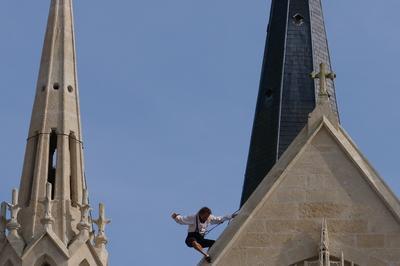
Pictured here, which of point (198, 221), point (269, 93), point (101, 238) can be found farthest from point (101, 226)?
point (269, 93)

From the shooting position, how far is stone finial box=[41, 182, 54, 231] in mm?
39438

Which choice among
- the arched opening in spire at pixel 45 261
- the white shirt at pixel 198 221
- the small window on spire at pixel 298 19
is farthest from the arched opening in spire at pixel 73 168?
the small window on spire at pixel 298 19

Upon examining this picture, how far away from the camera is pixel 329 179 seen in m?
33.6

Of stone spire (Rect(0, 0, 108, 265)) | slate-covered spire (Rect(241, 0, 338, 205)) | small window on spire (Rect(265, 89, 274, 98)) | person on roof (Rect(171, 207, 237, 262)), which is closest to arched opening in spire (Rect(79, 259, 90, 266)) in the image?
stone spire (Rect(0, 0, 108, 265))

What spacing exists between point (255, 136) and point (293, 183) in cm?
1564

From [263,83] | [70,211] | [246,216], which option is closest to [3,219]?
[70,211]

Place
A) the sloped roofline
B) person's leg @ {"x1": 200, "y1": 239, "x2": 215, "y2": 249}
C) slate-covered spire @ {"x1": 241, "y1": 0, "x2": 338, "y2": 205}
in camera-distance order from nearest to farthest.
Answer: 1. the sloped roofline
2. person's leg @ {"x1": 200, "y1": 239, "x2": 215, "y2": 249}
3. slate-covered spire @ {"x1": 241, "y1": 0, "x2": 338, "y2": 205}

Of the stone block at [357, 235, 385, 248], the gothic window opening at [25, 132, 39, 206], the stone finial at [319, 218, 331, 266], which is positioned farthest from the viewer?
the gothic window opening at [25, 132, 39, 206]

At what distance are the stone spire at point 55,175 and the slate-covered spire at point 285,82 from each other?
23.5 feet

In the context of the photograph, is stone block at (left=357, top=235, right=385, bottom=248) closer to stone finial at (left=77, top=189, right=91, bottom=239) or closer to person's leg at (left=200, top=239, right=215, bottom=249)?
person's leg at (left=200, top=239, right=215, bottom=249)

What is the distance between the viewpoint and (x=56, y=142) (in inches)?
1620

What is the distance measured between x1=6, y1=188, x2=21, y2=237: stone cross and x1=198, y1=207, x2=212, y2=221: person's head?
6782 mm

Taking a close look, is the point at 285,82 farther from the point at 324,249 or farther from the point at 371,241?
the point at 324,249

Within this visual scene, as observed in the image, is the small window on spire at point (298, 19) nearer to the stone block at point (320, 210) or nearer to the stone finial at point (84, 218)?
the stone finial at point (84, 218)
